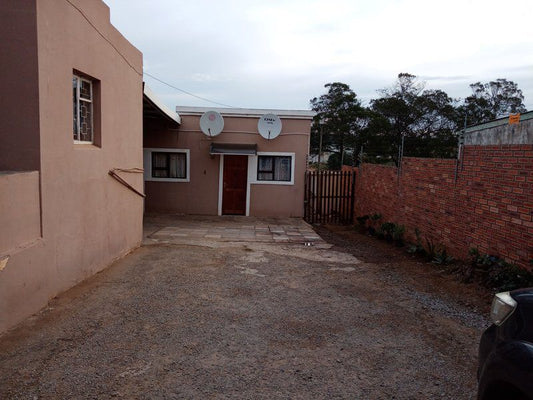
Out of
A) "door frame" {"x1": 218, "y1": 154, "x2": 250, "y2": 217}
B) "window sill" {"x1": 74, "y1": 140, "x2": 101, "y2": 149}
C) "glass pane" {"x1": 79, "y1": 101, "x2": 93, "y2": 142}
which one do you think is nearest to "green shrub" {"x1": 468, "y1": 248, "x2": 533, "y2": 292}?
"window sill" {"x1": 74, "y1": 140, "x2": 101, "y2": 149}

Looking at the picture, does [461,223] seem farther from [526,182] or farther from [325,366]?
[325,366]

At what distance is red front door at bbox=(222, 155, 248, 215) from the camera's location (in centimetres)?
1357

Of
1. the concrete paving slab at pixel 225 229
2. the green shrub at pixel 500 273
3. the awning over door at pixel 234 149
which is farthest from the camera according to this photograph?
the awning over door at pixel 234 149

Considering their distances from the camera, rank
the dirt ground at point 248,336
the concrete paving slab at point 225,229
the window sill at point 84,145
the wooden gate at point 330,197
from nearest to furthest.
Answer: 1. the dirt ground at point 248,336
2. the window sill at point 84,145
3. the concrete paving slab at point 225,229
4. the wooden gate at point 330,197

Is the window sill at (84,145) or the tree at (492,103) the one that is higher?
the tree at (492,103)

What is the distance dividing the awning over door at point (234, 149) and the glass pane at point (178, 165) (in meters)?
1.05

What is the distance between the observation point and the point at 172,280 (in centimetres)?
611

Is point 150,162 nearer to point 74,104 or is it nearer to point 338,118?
point 74,104

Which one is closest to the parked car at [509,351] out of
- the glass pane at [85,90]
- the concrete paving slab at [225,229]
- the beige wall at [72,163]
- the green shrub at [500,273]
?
the green shrub at [500,273]

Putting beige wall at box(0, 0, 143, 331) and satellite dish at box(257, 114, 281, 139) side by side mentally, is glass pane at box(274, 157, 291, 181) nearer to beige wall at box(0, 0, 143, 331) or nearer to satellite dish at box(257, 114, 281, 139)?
satellite dish at box(257, 114, 281, 139)

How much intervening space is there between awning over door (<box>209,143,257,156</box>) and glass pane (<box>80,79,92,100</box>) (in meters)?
6.99

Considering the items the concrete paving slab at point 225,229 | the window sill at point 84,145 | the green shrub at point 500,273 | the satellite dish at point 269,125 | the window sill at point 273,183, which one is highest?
the satellite dish at point 269,125

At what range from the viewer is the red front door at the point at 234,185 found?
1357cm

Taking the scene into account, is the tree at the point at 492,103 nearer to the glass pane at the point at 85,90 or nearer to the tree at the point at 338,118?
the tree at the point at 338,118
